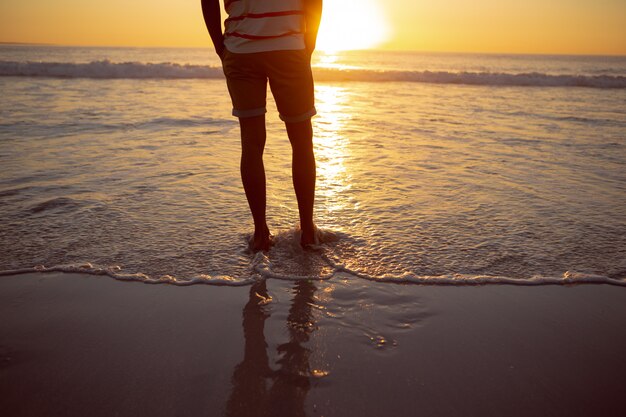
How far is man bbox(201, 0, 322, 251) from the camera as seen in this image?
2.11m

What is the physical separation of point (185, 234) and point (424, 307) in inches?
56.4

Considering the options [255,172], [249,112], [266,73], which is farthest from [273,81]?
[255,172]

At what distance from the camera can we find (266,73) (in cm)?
221

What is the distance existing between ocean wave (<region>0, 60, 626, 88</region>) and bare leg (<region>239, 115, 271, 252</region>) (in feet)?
51.5

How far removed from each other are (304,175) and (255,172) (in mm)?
269

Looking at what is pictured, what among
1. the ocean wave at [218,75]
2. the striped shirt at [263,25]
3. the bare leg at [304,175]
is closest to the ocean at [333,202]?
the bare leg at [304,175]

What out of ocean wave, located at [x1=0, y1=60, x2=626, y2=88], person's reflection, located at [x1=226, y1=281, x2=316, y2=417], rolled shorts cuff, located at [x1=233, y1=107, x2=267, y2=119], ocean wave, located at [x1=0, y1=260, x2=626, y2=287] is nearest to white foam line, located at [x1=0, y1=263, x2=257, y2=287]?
ocean wave, located at [x1=0, y1=260, x2=626, y2=287]

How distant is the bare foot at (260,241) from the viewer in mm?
2326

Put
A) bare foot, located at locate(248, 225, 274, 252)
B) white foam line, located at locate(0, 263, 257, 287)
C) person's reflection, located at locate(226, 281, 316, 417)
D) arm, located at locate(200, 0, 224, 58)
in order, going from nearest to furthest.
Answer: person's reflection, located at locate(226, 281, 316, 417)
white foam line, located at locate(0, 263, 257, 287)
arm, located at locate(200, 0, 224, 58)
bare foot, located at locate(248, 225, 274, 252)

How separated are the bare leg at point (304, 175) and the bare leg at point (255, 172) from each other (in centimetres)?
18

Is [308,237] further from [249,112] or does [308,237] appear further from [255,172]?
[249,112]

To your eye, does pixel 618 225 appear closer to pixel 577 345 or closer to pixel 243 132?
pixel 577 345

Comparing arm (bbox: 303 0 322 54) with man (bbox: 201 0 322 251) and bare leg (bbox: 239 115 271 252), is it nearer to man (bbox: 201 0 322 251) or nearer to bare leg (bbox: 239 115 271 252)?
man (bbox: 201 0 322 251)

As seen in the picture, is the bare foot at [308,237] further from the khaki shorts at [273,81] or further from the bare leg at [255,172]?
the khaki shorts at [273,81]
